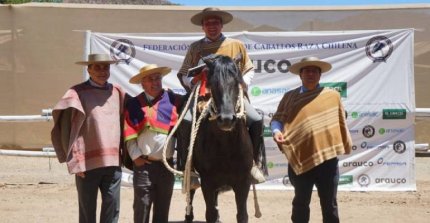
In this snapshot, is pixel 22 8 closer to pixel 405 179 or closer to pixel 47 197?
pixel 47 197

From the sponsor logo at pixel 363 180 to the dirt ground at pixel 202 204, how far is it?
0.52ft

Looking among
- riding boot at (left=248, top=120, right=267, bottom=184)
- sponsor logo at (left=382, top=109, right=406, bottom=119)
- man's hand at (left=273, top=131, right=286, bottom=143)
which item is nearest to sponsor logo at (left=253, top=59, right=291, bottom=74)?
sponsor logo at (left=382, top=109, right=406, bottom=119)

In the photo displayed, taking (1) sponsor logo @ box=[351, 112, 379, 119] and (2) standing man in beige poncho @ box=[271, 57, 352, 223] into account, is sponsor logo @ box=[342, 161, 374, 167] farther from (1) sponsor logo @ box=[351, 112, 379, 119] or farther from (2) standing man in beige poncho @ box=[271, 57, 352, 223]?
(2) standing man in beige poncho @ box=[271, 57, 352, 223]

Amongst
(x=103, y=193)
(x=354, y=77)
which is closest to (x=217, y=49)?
(x=103, y=193)

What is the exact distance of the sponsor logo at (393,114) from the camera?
8.97 meters

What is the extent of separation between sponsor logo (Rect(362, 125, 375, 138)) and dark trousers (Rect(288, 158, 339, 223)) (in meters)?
4.00

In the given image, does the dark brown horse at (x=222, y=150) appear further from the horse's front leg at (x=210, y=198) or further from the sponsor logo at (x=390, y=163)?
the sponsor logo at (x=390, y=163)

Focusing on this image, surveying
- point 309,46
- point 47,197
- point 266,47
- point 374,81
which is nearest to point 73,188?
point 47,197

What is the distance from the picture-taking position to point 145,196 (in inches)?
204

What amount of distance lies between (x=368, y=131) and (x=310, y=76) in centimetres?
415

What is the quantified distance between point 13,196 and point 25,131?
5466 millimetres

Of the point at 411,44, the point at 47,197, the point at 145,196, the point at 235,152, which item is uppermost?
the point at 411,44

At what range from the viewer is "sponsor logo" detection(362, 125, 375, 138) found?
29.8 feet

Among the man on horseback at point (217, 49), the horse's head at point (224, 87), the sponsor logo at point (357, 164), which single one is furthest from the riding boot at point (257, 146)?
the sponsor logo at point (357, 164)
